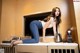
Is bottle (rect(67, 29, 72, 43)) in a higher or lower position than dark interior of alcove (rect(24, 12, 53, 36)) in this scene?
lower

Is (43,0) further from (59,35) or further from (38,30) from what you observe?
(59,35)

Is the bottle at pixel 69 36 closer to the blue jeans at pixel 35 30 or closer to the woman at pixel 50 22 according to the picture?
the woman at pixel 50 22

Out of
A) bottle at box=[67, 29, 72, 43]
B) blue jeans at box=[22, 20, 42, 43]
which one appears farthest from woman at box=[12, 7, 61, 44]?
bottle at box=[67, 29, 72, 43]

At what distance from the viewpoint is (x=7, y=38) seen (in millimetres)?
2727

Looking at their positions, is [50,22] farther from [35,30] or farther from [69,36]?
[69,36]

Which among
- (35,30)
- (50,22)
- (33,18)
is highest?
(33,18)

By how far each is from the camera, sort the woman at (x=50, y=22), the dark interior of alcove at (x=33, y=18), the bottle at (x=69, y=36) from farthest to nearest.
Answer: the dark interior of alcove at (x=33, y=18) < the woman at (x=50, y=22) < the bottle at (x=69, y=36)

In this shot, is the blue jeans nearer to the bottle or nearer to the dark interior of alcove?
the dark interior of alcove

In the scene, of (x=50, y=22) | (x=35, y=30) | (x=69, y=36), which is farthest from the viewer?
(x=50, y=22)

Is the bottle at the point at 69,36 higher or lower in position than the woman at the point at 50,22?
lower

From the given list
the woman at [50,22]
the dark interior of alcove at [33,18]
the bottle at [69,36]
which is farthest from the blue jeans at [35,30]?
the bottle at [69,36]

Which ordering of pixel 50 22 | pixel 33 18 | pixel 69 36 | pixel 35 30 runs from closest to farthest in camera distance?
pixel 69 36 < pixel 35 30 < pixel 50 22 < pixel 33 18

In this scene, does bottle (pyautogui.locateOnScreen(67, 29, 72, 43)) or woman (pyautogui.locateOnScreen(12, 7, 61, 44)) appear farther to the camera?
woman (pyautogui.locateOnScreen(12, 7, 61, 44))

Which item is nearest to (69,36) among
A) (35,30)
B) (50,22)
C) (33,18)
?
(50,22)
